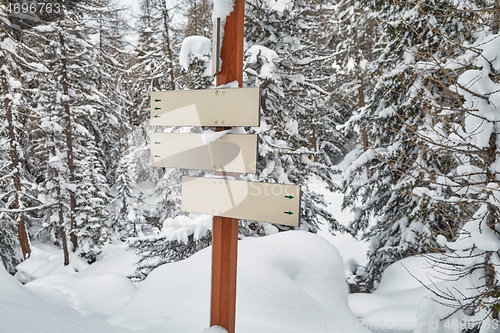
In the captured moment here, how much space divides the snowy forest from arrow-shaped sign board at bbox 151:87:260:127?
5.55 ft

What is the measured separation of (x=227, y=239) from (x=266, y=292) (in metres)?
1.61

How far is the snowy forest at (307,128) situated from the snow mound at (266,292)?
138 centimetres

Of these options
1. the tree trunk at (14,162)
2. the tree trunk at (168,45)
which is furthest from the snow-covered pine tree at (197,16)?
the tree trunk at (14,162)

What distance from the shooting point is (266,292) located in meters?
4.43

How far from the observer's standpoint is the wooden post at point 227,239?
3111 mm

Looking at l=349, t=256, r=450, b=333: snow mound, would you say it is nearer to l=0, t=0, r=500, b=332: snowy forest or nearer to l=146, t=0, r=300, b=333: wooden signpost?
l=0, t=0, r=500, b=332: snowy forest

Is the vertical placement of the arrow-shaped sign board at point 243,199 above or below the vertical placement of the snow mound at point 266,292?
above

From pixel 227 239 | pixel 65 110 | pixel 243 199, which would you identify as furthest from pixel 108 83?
pixel 243 199

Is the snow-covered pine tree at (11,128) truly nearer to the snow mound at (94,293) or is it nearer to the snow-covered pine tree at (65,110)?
the snow-covered pine tree at (65,110)

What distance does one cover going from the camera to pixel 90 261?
46.5 feet

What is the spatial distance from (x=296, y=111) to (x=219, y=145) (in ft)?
22.0

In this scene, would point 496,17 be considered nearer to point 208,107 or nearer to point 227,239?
point 208,107

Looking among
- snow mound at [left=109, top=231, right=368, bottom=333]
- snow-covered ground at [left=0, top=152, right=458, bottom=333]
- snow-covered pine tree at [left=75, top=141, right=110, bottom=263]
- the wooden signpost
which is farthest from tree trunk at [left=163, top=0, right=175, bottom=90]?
the wooden signpost

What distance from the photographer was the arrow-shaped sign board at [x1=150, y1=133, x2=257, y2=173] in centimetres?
292
